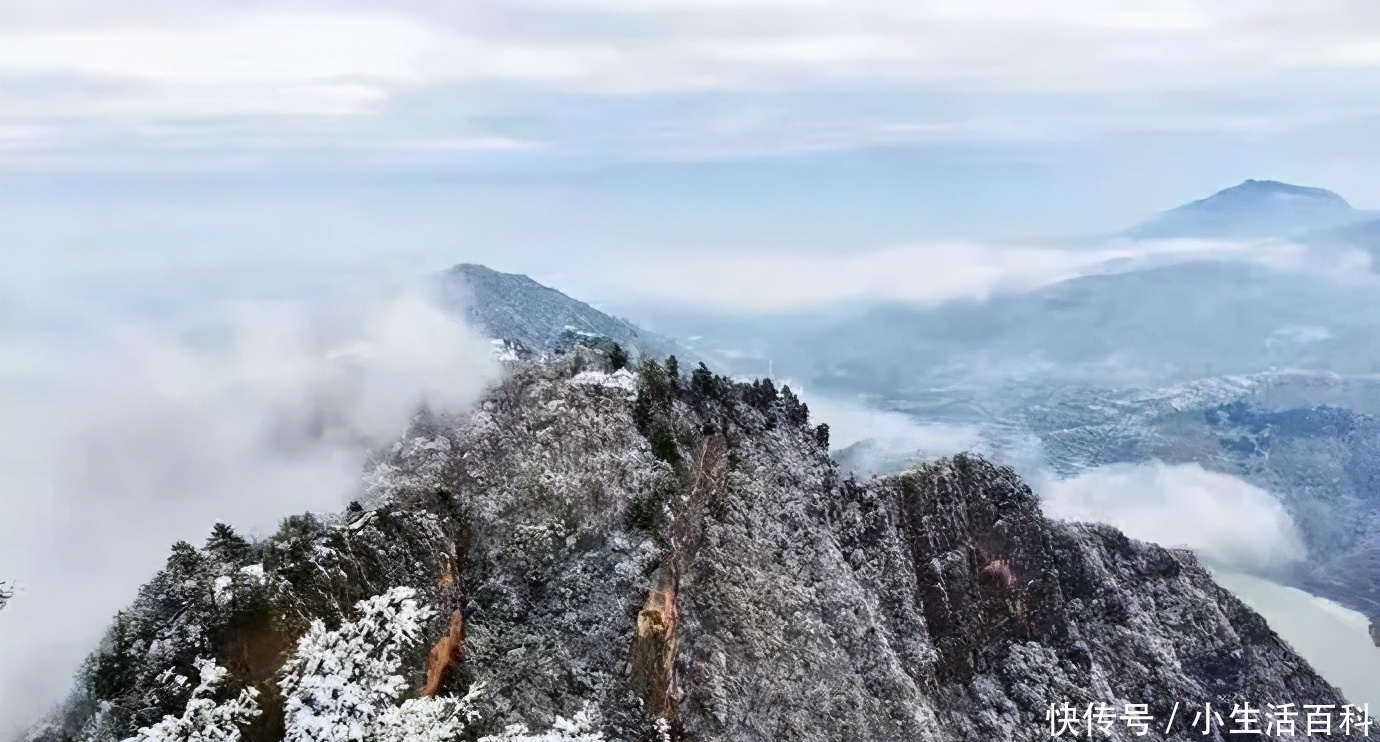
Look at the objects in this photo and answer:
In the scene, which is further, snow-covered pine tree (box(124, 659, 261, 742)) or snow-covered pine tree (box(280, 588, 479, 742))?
snow-covered pine tree (box(280, 588, 479, 742))

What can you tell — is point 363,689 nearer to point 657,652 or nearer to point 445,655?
point 445,655

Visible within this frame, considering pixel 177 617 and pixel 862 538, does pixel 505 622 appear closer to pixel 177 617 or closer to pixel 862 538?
pixel 177 617

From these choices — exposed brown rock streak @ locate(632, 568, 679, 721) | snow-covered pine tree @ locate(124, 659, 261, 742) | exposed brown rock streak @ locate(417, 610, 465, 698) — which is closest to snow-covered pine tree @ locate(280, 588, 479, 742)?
snow-covered pine tree @ locate(124, 659, 261, 742)

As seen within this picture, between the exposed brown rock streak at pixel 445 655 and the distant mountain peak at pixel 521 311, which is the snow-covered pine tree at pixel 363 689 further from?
the distant mountain peak at pixel 521 311

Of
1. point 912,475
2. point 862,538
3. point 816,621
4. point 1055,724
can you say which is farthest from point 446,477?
point 1055,724

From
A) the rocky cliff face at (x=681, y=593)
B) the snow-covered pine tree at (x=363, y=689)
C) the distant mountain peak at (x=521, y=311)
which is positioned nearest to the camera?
the snow-covered pine tree at (x=363, y=689)

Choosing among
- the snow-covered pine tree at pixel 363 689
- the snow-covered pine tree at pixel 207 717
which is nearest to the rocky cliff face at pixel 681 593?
the snow-covered pine tree at pixel 363 689

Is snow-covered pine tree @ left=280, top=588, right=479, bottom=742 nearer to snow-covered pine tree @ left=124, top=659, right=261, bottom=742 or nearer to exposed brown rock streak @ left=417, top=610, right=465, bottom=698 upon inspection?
snow-covered pine tree @ left=124, top=659, right=261, bottom=742

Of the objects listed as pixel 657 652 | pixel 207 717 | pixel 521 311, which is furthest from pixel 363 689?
pixel 521 311

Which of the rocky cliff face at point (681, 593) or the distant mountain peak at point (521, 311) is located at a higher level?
the distant mountain peak at point (521, 311)
